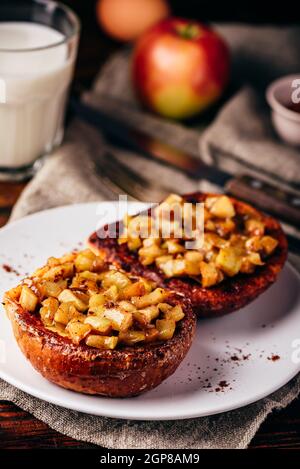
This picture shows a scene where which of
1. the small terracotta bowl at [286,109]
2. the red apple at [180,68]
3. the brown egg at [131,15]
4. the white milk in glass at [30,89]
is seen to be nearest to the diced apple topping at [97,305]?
the white milk in glass at [30,89]

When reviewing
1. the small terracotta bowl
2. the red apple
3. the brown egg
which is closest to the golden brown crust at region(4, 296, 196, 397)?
the small terracotta bowl

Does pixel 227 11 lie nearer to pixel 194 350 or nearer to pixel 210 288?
pixel 210 288

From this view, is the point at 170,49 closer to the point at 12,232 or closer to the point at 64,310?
the point at 12,232

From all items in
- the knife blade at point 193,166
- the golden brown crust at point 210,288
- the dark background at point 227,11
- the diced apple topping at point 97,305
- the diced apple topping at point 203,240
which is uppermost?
the diced apple topping at point 97,305

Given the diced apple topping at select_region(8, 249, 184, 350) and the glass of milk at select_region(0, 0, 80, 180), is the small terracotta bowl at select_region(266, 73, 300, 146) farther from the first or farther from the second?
the diced apple topping at select_region(8, 249, 184, 350)

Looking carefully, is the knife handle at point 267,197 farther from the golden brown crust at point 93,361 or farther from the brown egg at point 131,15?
the brown egg at point 131,15
